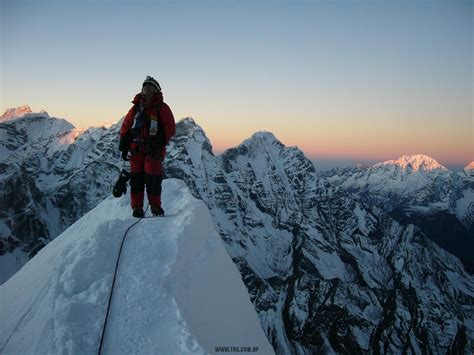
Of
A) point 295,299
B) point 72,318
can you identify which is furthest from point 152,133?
point 295,299

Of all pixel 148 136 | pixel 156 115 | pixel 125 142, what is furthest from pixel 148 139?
pixel 125 142

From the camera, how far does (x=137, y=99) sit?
9070mm

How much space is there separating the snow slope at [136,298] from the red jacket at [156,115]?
2.62 metres

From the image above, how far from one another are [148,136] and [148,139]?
0.23 feet

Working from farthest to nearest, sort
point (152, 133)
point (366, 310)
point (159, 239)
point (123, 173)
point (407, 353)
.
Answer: point (366, 310) < point (407, 353) < point (123, 173) < point (152, 133) < point (159, 239)

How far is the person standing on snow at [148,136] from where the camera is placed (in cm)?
890

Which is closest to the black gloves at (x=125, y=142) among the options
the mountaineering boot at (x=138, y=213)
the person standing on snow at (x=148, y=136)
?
the person standing on snow at (x=148, y=136)

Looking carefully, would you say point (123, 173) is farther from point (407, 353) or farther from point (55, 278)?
point (407, 353)

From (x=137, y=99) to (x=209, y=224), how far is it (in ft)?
11.8

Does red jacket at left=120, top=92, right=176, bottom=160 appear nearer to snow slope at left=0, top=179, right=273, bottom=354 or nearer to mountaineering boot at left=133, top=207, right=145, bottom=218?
mountaineering boot at left=133, top=207, right=145, bottom=218

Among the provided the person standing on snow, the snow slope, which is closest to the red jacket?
the person standing on snow

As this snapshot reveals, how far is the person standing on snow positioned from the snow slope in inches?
76.2

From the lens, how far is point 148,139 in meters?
8.92

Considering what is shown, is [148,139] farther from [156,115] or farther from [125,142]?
[125,142]
